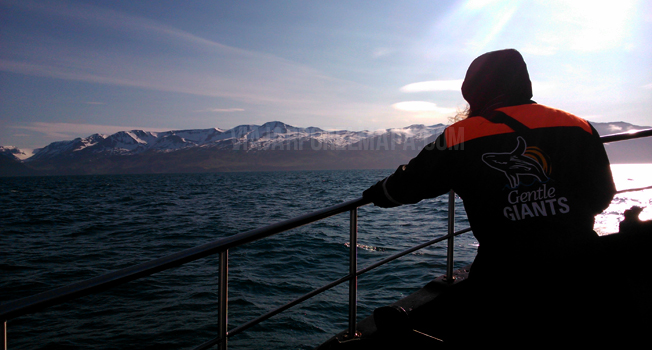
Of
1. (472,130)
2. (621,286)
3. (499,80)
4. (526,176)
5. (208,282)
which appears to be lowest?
(208,282)

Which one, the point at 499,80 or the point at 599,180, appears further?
the point at 499,80

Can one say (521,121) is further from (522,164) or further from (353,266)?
(353,266)

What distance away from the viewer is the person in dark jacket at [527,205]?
1.41 metres

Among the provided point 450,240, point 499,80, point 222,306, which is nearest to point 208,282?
point 450,240

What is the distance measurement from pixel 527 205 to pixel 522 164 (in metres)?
0.16

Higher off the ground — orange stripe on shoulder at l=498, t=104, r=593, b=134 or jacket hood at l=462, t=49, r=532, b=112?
jacket hood at l=462, t=49, r=532, b=112

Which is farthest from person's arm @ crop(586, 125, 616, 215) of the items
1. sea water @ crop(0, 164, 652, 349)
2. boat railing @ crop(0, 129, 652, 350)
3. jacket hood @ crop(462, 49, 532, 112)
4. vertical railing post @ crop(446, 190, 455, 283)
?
sea water @ crop(0, 164, 652, 349)

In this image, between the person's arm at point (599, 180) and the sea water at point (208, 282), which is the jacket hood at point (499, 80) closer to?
the person's arm at point (599, 180)

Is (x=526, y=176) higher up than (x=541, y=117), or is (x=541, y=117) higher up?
(x=541, y=117)

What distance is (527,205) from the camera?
147cm

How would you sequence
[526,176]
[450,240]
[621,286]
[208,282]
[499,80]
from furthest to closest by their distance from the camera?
[208,282] → [450,240] → [499,80] → [526,176] → [621,286]

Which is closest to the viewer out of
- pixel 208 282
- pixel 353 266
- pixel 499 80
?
pixel 499 80

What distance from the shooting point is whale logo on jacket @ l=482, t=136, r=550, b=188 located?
1.50 meters

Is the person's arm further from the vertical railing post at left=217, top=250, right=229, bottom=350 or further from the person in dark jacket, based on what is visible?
the vertical railing post at left=217, top=250, right=229, bottom=350
